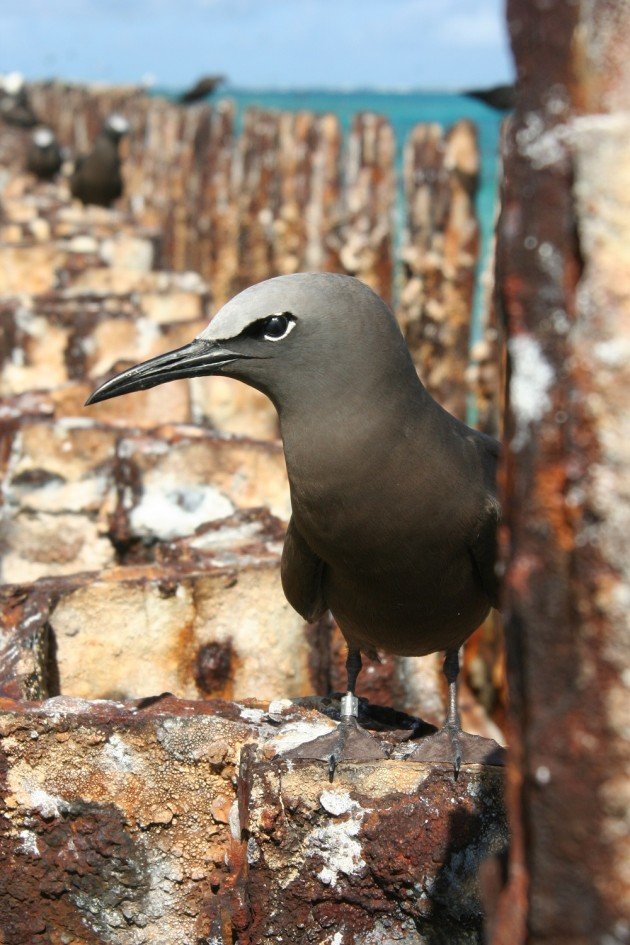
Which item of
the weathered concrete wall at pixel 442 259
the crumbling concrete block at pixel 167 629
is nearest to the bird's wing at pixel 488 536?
the crumbling concrete block at pixel 167 629

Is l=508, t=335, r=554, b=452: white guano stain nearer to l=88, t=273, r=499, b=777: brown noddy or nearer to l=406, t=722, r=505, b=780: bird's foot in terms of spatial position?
l=88, t=273, r=499, b=777: brown noddy

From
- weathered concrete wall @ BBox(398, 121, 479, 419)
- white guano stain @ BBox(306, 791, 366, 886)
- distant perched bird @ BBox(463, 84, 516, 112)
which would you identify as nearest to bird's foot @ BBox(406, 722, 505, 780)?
white guano stain @ BBox(306, 791, 366, 886)

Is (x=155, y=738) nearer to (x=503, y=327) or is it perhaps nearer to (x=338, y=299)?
(x=338, y=299)

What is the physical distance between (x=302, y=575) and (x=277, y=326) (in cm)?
80

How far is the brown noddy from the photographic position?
325 cm

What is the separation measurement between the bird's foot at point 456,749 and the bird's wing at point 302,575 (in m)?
0.53

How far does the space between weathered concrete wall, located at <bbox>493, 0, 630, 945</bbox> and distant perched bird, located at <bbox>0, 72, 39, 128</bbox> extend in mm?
32489

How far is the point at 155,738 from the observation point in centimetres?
328

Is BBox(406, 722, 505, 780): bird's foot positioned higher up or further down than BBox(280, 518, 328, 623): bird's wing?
further down

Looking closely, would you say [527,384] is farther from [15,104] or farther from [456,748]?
[15,104]

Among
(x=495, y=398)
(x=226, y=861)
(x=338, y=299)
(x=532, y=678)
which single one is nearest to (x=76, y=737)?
(x=226, y=861)

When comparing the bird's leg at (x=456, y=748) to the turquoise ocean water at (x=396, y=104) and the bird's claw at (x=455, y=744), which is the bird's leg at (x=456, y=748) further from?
the turquoise ocean water at (x=396, y=104)

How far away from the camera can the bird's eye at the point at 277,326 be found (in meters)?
3.29

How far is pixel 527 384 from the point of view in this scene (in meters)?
1.80
